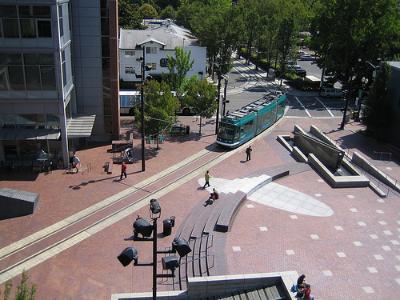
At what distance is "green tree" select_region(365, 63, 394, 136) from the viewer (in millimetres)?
40375

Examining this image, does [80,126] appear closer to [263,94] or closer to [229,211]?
[229,211]

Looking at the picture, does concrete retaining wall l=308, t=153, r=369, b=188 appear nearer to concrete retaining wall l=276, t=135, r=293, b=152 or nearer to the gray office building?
concrete retaining wall l=276, t=135, r=293, b=152

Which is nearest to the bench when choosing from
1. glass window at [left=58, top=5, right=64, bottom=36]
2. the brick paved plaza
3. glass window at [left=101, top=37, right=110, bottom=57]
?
the brick paved plaza

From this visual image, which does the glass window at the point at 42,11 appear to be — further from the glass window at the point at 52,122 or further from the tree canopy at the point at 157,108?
the tree canopy at the point at 157,108


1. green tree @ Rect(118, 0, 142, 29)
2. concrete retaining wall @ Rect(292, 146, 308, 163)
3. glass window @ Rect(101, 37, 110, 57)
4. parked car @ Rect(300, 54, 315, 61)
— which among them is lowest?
parked car @ Rect(300, 54, 315, 61)

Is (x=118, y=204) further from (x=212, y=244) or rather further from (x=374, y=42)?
(x=374, y=42)

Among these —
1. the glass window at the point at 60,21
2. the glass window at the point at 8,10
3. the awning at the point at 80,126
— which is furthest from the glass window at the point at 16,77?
the awning at the point at 80,126

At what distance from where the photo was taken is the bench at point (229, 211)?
23177mm

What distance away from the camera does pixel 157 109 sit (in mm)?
33875

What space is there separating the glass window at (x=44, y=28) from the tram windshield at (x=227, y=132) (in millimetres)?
15362

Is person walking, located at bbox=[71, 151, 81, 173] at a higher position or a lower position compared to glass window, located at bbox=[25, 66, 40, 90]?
lower

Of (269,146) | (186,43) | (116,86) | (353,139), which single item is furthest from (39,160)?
(186,43)

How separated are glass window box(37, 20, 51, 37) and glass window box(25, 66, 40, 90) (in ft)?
7.08

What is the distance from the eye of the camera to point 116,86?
36156 millimetres
